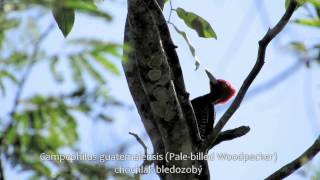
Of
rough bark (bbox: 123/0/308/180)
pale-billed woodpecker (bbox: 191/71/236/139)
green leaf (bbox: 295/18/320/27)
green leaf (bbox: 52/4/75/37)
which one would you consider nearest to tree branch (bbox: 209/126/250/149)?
rough bark (bbox: 123/0/308/180)

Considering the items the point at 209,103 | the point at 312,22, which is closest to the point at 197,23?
the point at 312,22

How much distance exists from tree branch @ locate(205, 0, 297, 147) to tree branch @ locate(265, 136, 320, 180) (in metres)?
0.41

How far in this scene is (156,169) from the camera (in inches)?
142

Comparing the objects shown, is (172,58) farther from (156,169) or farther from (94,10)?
(94,10)

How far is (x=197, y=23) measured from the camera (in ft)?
11.8

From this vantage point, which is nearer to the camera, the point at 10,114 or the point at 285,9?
the point at 10,114

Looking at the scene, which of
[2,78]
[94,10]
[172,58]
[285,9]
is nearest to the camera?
[94,10]

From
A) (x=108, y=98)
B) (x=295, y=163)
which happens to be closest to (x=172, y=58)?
(x=108, y=98)

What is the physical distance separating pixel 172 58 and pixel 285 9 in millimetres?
711

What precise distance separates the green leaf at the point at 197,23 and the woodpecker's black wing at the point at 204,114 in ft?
4.11

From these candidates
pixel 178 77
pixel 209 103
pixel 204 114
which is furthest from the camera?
pixel 209 103

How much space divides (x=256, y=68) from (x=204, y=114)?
161 centimetres

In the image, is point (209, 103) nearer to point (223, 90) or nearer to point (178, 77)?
point (223, 90)

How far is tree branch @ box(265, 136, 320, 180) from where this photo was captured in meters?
3.42
